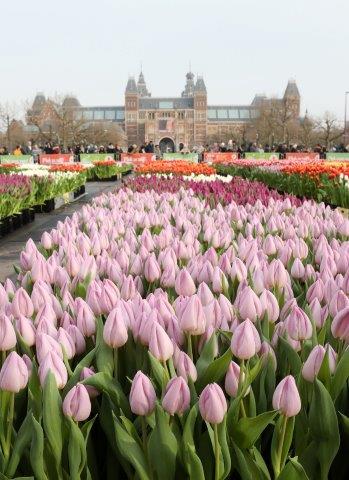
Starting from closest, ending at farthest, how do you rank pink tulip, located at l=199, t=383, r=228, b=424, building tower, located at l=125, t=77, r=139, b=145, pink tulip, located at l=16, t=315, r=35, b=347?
pink tulip, located at l=199, t=383, r=228, b=424 → pink tulip, located at l=16, t=315, r=35, b=347 → building tower, located at l=125, t=77, r=139, b=145

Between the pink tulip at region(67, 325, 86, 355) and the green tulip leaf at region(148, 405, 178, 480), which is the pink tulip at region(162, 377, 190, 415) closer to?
the green tulip leaf at region(148, 405, 178, 480)

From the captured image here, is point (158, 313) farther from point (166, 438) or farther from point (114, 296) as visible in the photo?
point (166, 438)

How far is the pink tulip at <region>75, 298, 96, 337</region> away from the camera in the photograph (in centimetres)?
192

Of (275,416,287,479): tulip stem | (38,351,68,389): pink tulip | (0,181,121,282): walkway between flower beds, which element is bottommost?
(0,181,121,282): walkway between flower beds

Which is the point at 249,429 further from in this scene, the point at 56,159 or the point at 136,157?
the point at 136,157

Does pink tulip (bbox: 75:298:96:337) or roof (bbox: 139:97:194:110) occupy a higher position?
roof (bbox: 139:97:194:110)

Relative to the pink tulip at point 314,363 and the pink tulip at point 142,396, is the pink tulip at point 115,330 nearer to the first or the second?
the pink tulip at point 142,396

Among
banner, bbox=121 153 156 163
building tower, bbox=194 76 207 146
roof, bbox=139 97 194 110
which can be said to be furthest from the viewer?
roof, bbox=139 97 194 110

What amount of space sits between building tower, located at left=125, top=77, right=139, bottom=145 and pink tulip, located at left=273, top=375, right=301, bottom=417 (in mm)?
163717

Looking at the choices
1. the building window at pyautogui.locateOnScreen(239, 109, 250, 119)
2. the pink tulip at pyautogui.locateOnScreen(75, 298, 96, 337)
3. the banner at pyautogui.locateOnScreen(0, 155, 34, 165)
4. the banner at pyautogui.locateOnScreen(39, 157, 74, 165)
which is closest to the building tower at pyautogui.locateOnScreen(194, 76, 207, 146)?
the building window at pyautogui.locateOnScreen(239, 109, 250, 119)

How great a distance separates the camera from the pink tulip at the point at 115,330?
167 centimetres

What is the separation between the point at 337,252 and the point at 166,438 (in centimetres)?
175

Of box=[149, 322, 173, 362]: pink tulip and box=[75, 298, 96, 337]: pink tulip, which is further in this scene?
box=[75, 298, 96, 337]: pink tulip

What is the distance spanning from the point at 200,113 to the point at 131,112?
17557mm
